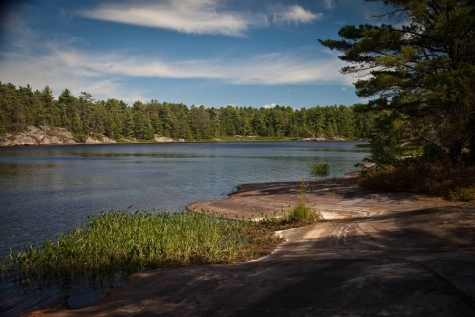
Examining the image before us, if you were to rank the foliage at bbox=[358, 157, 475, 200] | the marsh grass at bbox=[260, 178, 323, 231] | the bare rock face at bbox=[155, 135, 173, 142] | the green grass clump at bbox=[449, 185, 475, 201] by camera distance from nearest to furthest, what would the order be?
1. the marsh grass at bbox=[260, 178, 323, 231]
2. the green grass clump at bbox=[449, 185, 475, 201]
3. the foliage at bbox=[358, 157, 475, 200]
4. the bare rock face at bbox=[155, 135, 173, 142]

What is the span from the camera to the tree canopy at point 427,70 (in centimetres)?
1673

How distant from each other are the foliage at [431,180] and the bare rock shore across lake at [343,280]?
643 centimetres

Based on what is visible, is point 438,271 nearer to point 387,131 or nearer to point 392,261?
point 392,261

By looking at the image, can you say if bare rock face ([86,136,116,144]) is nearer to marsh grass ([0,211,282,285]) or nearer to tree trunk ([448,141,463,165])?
marsh grass ([0,211,282,285])

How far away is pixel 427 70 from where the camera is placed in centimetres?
1938

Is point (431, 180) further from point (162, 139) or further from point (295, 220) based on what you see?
point (162, 139)

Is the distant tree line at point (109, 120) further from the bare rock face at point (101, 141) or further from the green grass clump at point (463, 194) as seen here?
the green grass clump at point (463, 194)

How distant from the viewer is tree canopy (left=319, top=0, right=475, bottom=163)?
1673 centimetres

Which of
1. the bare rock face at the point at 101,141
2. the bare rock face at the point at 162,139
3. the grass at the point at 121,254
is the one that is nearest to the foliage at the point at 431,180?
the grass at the point at 121,254

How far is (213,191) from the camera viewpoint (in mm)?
29062

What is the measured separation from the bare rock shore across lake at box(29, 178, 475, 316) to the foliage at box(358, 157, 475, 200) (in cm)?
643

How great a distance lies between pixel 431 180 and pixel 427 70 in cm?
592

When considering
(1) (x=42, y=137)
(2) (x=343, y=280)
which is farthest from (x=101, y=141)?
(2) (x=343, y=280)

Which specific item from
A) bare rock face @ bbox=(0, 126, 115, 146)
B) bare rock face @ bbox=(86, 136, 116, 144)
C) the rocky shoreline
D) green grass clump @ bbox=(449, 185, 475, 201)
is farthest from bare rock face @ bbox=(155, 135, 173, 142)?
green grass clump @ bbox=(449, 185, 475, 201)
